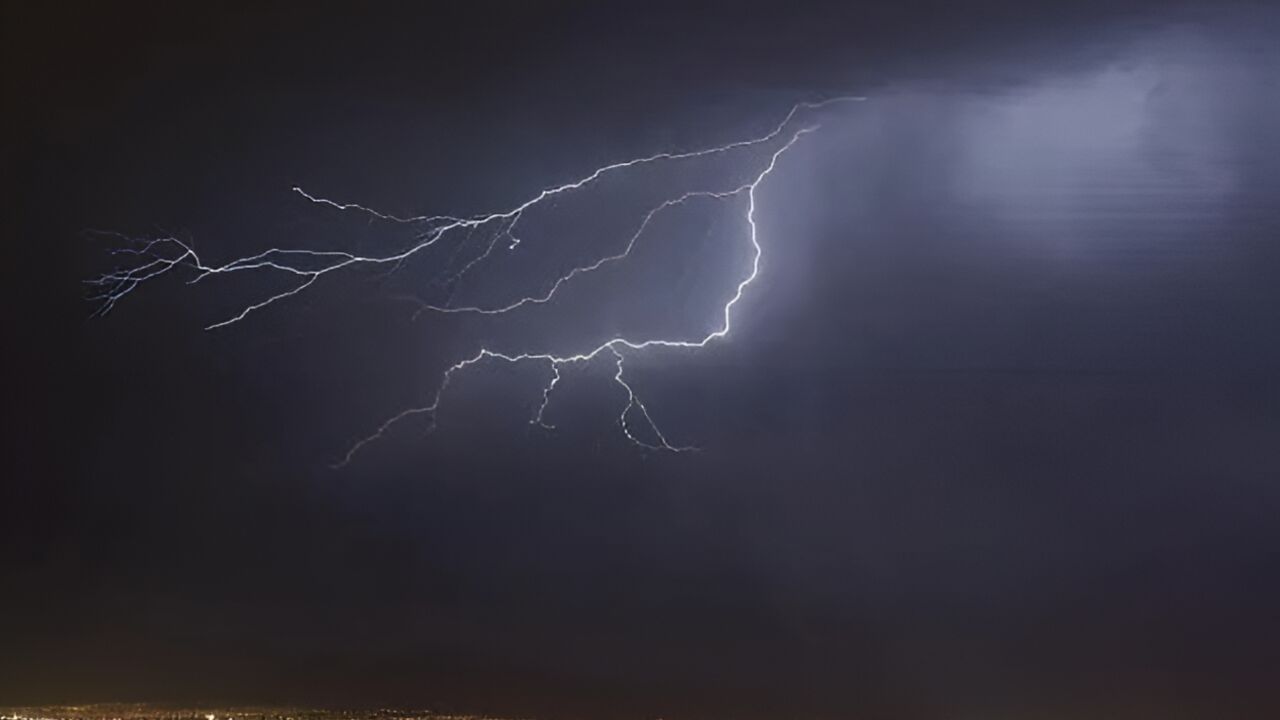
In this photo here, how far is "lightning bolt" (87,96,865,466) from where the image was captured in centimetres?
396

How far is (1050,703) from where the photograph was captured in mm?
3883

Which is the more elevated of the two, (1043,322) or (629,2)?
(629,2)

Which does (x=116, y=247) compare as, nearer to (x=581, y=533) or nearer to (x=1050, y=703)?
(x=581, y=533)

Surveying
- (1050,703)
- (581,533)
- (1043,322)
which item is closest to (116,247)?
(581,533)

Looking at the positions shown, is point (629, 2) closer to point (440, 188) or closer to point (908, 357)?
point (440, 188)

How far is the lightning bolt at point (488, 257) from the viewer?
3.96m

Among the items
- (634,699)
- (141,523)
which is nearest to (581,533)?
(634,699)

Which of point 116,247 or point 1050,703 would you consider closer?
point 1050,703

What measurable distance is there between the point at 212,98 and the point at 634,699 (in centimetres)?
254

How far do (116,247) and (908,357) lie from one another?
108 inches

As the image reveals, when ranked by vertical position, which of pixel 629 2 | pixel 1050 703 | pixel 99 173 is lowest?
pixel 1050 703

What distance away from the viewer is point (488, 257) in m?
4.04

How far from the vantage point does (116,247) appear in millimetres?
4137

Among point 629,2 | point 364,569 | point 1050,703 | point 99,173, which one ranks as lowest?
point 1050,703
